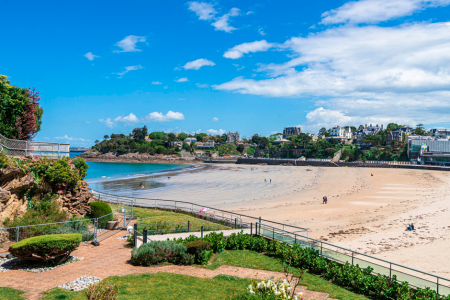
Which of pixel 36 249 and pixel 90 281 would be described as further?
pixel 36 249

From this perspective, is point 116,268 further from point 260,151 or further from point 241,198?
point 260,151

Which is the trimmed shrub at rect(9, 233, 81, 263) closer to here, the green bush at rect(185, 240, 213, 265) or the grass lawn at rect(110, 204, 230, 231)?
the green bush at rect(185, 240, 213, 265)

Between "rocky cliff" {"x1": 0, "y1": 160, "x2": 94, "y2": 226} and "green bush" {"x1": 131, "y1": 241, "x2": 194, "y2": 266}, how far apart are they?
7.44 metres

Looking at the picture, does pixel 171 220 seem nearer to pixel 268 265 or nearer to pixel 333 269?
pixel 268 265

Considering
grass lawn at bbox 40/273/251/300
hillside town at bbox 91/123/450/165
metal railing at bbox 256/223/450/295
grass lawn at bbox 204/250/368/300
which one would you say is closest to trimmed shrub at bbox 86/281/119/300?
grass lawn at bbox 40/273/251/300

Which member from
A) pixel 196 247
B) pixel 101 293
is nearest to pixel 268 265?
pixel 196 247

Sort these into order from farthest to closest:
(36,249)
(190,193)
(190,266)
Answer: (190,193)
(190,266)
(36,249)

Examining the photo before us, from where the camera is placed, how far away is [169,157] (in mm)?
156750

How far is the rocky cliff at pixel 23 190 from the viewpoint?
13.9 m

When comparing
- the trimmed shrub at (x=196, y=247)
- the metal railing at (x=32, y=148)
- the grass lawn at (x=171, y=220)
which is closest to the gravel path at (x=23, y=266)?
the trimmed shrub at (x=196, y=247)

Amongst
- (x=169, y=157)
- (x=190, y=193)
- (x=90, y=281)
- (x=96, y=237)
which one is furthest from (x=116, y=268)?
(x=169, y=157)

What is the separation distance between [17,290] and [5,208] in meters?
7.21

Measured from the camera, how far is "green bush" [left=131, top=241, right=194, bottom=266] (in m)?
→ 11.8

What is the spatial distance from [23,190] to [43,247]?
6521mm
